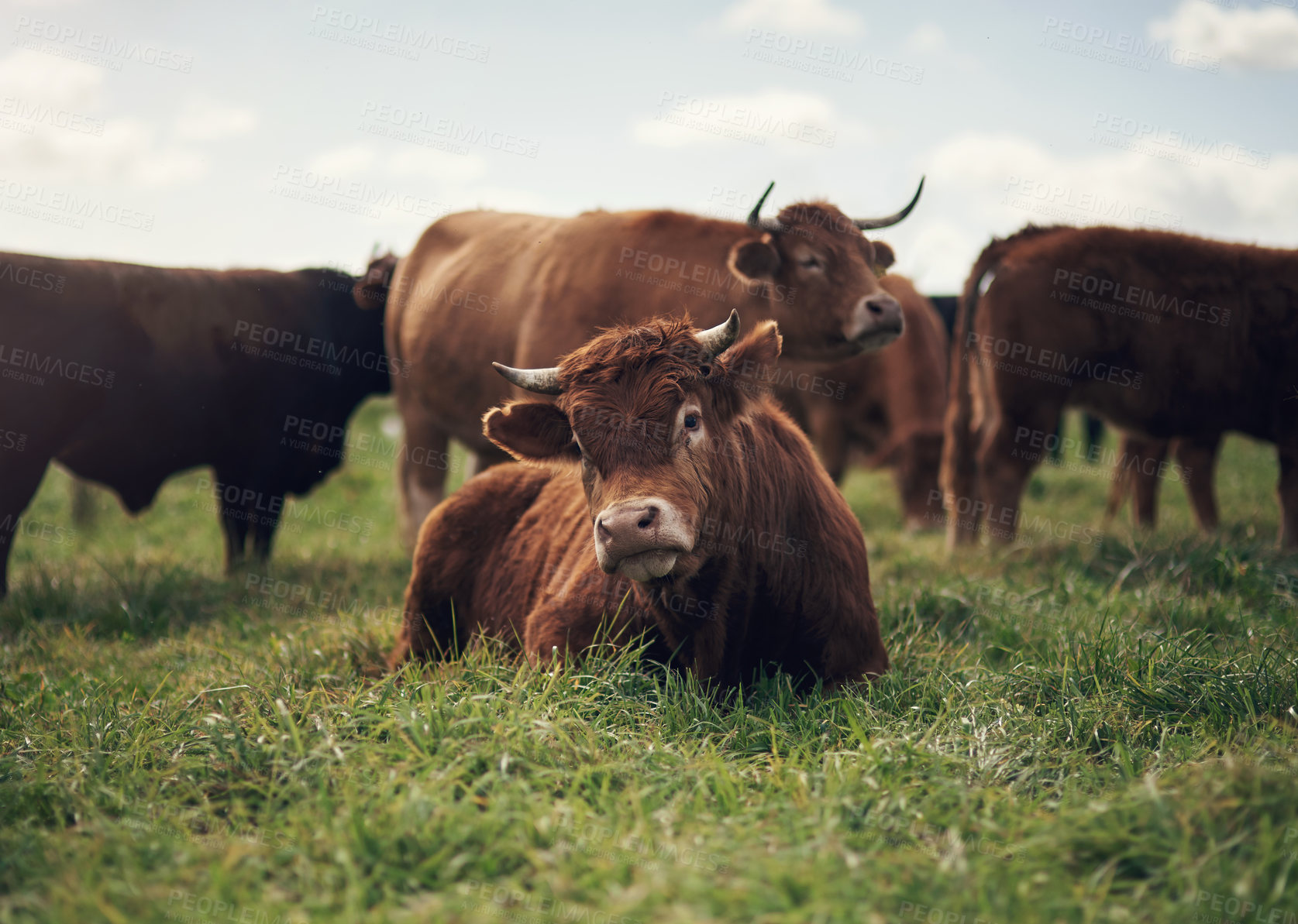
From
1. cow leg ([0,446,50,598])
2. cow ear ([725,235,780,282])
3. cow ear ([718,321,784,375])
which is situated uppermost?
cow ear ([725,235,780,282])

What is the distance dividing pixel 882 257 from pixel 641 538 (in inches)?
147

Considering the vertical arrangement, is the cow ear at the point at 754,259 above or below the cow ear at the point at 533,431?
above

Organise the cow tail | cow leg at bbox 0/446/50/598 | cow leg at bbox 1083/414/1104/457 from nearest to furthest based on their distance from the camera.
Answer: cow leg at bbox 0/446/50/598, the cow tail, cow leg at bbox 1083/414/1104/457

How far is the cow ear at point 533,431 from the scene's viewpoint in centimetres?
342

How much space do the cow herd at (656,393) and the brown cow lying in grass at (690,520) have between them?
11 millimetres

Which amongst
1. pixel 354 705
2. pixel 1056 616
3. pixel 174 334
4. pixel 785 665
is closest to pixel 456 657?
pixel 354 705

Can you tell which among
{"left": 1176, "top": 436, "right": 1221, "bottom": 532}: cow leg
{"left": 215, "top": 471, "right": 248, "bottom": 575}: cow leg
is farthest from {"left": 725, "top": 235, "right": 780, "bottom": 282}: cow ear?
{"left": 215, "top": 471, "right": 248, "bottom": 575}: cow leg

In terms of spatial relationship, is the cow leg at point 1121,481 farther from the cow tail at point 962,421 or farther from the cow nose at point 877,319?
the cow nose at point 877,319

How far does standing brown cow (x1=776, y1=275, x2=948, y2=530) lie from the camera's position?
325 inches

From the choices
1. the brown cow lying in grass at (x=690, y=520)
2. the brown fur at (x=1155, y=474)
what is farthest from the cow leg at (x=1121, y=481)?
the brown cow lying in grass at (x=690, y=520)

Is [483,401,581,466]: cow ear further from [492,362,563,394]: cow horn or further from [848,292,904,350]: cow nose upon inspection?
[848,292,904,350]: cow nose

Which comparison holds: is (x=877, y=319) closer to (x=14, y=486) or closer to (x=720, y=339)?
(x=720, y=339)

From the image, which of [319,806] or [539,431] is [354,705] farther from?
[539,431]

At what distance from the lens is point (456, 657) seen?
406 cm
